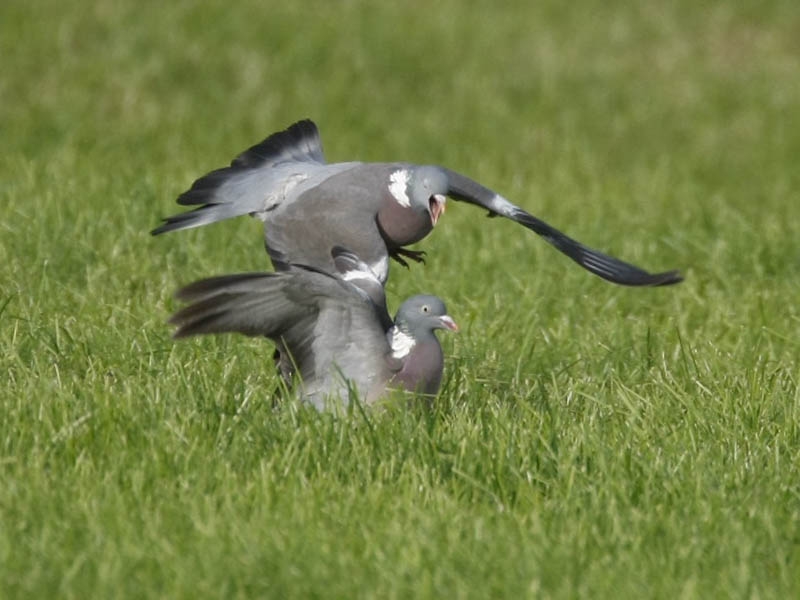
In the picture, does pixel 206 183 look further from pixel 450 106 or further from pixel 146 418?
pixel 450 106

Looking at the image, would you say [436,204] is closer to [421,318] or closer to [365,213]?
[365,213]

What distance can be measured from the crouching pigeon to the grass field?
0.14 m

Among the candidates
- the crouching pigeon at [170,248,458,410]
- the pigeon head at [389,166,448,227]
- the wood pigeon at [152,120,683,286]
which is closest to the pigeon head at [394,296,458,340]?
the crouching pigeon at [170,248,458,410]

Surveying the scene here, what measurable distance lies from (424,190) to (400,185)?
118 mm

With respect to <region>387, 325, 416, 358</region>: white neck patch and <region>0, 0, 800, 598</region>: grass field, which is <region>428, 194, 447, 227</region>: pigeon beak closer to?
<region>387, 325, 416, 358</region>: white neck patch

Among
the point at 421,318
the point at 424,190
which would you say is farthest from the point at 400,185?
the point at 421,318

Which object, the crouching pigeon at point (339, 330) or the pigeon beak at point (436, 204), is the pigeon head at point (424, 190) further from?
the crouching pigeon at point (339, 330)

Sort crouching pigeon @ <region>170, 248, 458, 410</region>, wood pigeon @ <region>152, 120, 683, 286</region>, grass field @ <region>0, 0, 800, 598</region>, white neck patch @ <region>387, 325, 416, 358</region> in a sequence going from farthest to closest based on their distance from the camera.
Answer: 1. wood pigeon @ <region>152, 120, 683, 286</region>
2. white neck patch @ <region>387, 325, 416, 358</region>
3. crouching pigeon @ <region>170, 248, 458, 410</region>
4. grass field @ <region>0, 0, 800, 598</region>

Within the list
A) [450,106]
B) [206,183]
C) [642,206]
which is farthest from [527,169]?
[206,183]

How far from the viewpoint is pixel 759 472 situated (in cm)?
435

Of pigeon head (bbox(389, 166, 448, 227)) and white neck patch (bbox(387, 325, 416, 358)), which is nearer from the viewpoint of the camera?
white neck patch (bbox(387, 325, 416, 358))

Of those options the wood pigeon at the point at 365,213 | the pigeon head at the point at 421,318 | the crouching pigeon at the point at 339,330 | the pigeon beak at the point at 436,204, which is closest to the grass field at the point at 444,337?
the crouching pigeon at the point at 339,330

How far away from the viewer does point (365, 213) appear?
488 centimetres

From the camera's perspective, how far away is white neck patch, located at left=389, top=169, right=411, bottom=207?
4875 millimetres
